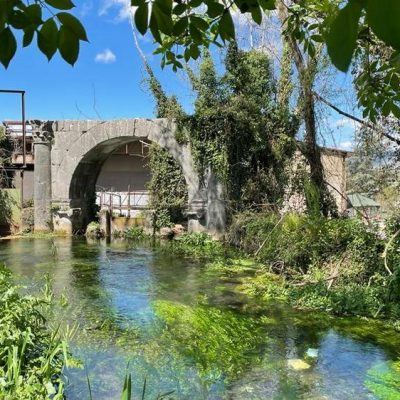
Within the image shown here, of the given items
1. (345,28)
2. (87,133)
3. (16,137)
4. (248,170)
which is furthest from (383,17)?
(16,137)

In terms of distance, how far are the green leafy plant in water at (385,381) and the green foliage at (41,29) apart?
3.39m

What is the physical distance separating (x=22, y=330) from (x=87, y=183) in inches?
478

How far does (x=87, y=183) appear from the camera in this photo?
1496 cm

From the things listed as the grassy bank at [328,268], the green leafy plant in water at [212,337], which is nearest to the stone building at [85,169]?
the grassy bank at [328,268]

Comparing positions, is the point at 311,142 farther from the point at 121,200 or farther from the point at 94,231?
the point at 121,200

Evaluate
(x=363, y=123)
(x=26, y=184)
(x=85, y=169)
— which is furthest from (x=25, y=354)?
(x=26, y=184)

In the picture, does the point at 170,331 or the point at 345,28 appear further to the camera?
the point at 170,331

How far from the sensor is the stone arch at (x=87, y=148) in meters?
12.7

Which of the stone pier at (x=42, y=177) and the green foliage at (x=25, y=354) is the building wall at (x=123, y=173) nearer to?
the stone pier at (x=42, y=177)

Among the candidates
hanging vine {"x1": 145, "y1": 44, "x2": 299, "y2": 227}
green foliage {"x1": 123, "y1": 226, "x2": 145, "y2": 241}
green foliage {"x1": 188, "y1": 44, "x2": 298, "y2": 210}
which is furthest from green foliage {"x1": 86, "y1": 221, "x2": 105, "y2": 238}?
green foliage {"x1": 188, "y1": 44, "x2": 298, "y2": 210}

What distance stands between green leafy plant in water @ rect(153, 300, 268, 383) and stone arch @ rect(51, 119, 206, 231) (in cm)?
668

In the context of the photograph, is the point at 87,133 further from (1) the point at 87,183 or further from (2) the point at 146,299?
(2) the point at 146,299

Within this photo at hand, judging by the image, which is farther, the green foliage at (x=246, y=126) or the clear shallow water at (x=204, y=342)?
the green foliage at (x=246, y=126)

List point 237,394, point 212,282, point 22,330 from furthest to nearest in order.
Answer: point 212,282
point 237,394
point 22,330
